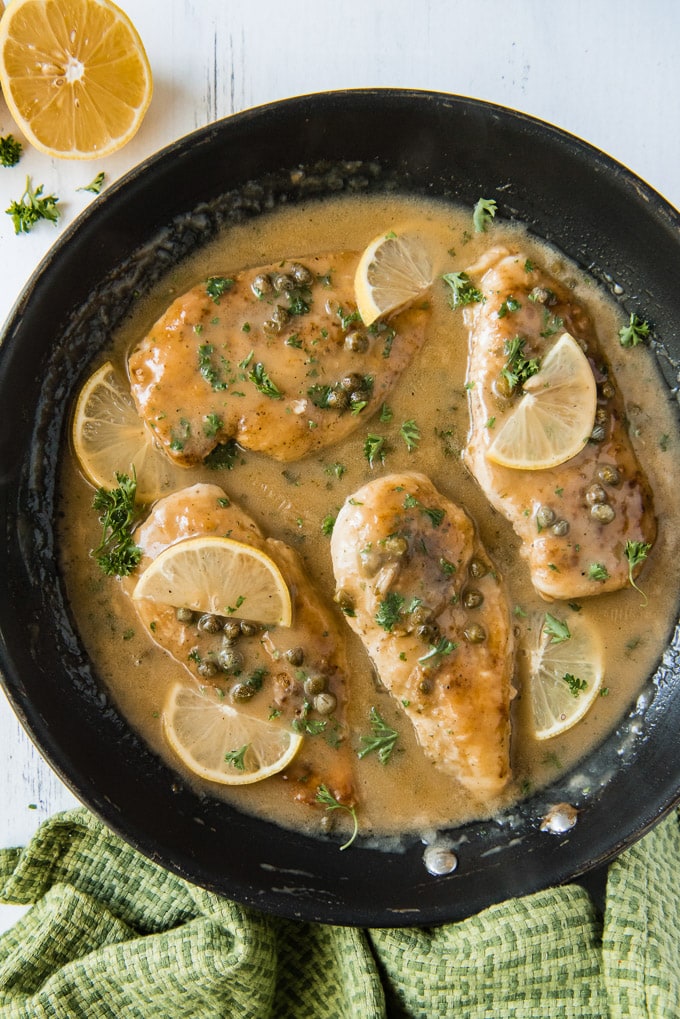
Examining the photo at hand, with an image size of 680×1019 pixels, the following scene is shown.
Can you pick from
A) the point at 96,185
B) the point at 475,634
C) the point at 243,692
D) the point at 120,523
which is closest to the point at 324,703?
the point at 243,692

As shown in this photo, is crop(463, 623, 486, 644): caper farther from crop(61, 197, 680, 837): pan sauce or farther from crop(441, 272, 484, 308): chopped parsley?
crop(441, 272, 484, 308): chopped parsley

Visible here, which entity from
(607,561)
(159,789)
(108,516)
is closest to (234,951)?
(159,789)

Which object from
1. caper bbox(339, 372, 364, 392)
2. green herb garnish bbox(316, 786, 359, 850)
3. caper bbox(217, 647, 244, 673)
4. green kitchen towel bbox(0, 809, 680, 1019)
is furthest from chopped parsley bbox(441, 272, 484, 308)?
green kitchen towel bbox(0, 809, 680, 1019)

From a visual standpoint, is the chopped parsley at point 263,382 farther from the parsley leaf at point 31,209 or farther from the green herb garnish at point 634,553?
the green herb garnish at point 634,553

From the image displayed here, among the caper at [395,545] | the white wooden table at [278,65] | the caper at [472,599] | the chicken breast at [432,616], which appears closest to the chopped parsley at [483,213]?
the white wooden table at [278,65]

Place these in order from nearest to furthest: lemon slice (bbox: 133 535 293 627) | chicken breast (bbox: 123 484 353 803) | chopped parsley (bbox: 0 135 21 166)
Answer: lemon slice (bbox: 133 535 293 627)
chicken breast (bbox: 123 484 353 803)
chopped parsley (bbox: 0 135 21 166)

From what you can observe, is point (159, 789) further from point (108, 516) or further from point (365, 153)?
point (365, 153)
